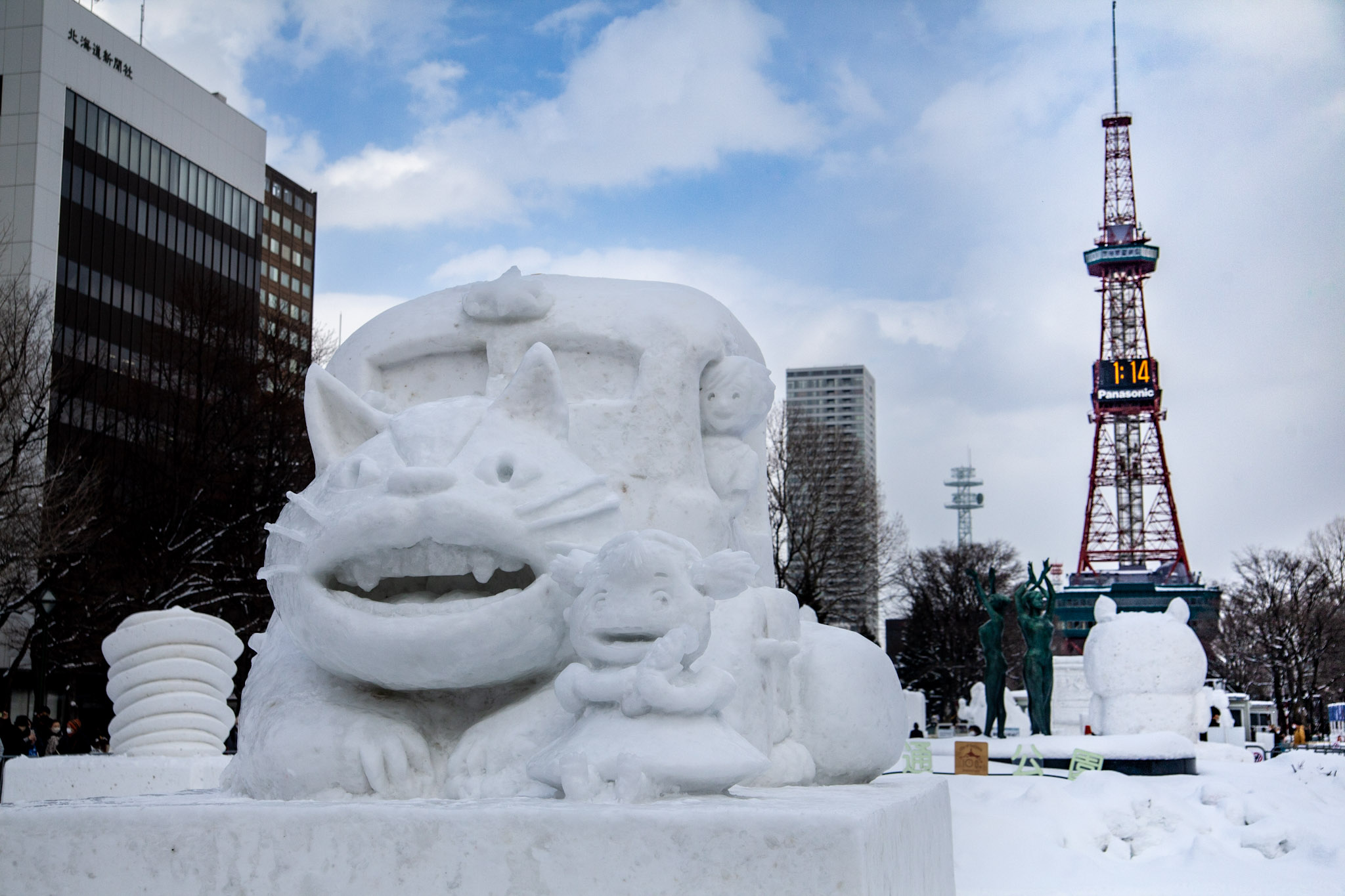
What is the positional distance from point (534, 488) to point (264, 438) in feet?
61.0

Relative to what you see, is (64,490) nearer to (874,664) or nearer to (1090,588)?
(874,664)

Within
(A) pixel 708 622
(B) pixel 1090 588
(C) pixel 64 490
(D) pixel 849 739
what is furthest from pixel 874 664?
(B) pixel 1090 588

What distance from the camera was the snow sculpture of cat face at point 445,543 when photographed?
3.49 meters

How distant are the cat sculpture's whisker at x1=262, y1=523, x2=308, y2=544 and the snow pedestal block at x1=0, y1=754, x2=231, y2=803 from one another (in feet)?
20.6

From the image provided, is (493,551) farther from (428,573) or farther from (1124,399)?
(1124,399)

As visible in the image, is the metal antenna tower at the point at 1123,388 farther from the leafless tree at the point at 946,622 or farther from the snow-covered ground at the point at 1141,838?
the snow-covered ground at the point at 1141,838

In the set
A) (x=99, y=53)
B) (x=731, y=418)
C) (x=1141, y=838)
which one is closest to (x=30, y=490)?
(x=1141, y=838)

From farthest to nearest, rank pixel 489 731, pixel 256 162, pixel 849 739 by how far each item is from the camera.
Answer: pixel 256 162 → pixel 849 739 → pixel 489 731

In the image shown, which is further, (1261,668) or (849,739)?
(1261,668)

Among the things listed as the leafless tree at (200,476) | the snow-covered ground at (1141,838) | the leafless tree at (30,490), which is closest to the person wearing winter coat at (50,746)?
the leafless tree at (30,490)

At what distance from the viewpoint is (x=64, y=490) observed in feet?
54.7

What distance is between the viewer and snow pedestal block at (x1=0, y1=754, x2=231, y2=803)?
9.64 meters

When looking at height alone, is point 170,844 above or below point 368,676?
below

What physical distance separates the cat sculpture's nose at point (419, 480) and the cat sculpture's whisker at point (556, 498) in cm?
21
